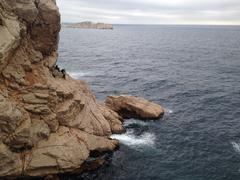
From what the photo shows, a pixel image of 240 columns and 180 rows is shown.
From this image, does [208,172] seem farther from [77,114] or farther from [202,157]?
[77,114]

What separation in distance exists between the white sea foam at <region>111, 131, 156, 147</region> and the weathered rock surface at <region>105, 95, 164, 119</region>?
21.5 feet

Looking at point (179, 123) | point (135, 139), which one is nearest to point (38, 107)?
point (135, 139)

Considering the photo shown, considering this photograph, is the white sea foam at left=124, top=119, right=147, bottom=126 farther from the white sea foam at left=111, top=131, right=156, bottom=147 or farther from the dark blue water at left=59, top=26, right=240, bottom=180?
the white sea foam at left=111, top=131, right=156, bottom=147

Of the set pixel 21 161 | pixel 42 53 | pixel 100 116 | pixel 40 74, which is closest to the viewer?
pixel 21 161

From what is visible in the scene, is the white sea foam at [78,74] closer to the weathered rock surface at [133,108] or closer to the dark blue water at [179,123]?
the dark blue water at [179,123]

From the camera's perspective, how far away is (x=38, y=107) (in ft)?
139

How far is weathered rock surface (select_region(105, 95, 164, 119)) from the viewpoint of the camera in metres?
62.0

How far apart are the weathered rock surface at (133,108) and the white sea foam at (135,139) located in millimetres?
6568

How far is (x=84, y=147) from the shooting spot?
45.0 metres

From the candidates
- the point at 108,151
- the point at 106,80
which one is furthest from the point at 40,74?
the point at 106,80

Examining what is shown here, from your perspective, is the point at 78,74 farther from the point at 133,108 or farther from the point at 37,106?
the point at 37,106

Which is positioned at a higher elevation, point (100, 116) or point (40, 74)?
point (40, 74)

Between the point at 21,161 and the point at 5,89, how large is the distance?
30.3 feet

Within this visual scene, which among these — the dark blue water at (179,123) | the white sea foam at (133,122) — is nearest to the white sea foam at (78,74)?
the dark blue water at (179,123)
